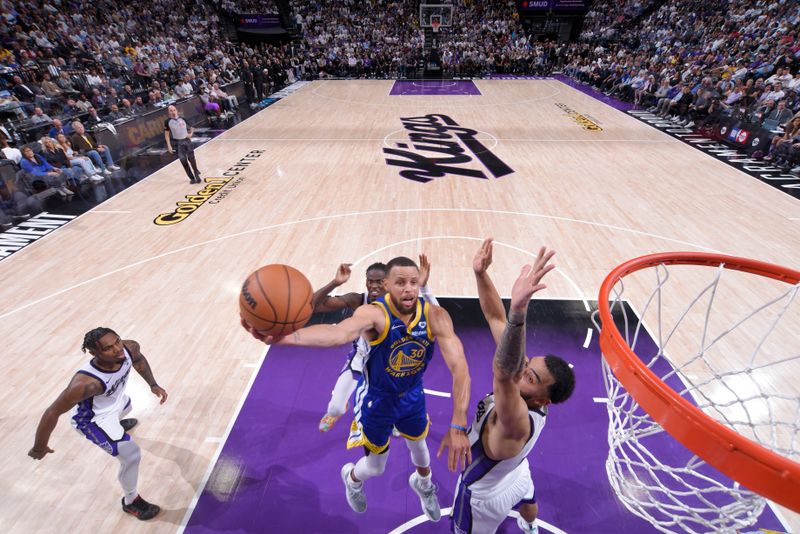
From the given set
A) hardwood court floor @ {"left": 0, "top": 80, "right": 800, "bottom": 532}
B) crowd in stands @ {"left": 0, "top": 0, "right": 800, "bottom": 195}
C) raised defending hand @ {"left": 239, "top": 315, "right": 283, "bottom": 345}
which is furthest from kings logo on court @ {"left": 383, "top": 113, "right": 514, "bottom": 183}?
raised defending hand @ {"left": 239, "top": 315, "right": 283, "bottom": 345}

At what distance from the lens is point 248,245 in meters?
6.62

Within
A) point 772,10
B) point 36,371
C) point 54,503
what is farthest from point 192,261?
point 772,10

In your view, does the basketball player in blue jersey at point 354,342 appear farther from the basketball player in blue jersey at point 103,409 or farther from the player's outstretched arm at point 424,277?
the basketball player in blue jersey at point 103,409

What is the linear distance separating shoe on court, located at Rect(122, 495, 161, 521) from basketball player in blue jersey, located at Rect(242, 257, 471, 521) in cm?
142

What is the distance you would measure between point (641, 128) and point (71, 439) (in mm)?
14498

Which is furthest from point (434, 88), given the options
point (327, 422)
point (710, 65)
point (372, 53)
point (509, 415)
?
point (509, 415)

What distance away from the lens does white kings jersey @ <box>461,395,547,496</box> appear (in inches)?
85.7

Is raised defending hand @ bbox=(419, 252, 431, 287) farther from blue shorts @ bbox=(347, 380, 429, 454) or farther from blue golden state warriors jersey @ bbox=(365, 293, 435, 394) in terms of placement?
blue shorts @ bbox=(347, 380, 429, 454)

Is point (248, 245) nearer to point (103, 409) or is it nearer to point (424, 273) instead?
point (103, 409)

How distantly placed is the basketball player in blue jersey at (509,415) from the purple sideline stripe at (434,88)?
17218 millimetres

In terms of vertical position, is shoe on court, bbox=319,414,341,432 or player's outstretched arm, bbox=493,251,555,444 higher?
player's outstretched arm, bbox=493,251,555,444

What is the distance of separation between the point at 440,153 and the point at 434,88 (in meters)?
10.1

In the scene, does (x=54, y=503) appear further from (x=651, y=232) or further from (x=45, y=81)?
(x=45, y=81)

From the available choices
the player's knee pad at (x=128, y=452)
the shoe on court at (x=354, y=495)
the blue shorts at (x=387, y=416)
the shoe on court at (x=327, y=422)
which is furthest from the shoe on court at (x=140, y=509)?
the blue shorts at (x=387, y=416)
